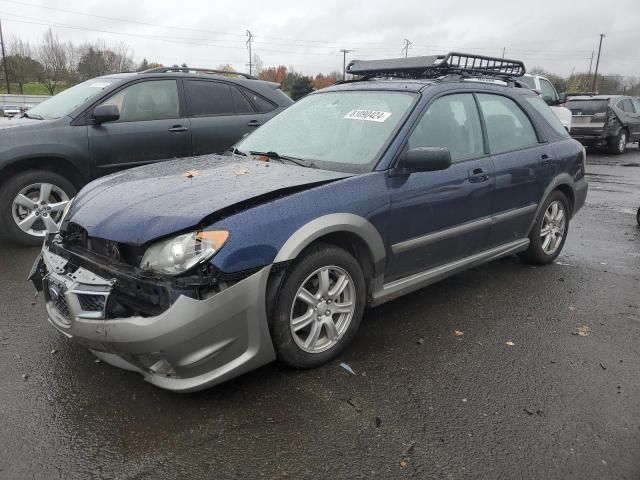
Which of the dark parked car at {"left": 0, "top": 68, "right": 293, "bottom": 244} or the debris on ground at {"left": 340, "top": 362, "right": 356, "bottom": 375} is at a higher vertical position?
the dark parked car at {"left": 0, "top": 68, "right": 293, "bottom": 244}

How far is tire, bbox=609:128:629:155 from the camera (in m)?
16.2

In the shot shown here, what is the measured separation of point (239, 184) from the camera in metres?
3.02

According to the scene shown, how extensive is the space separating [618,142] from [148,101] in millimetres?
15366

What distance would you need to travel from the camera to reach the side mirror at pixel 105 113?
17.8 ft

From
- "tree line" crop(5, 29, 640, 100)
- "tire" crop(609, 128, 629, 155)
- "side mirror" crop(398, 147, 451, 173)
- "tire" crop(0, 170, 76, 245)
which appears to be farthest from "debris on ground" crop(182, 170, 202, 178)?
"tree line" crop(5, 29, 640, 100)

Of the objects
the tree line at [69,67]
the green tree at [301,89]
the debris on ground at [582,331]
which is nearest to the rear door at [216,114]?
the debris on ground at [582,331]

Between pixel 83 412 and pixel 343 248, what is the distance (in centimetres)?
169

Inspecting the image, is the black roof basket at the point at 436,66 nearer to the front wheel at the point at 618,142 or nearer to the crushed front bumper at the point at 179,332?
the crushed front bumper at the point at 179,332

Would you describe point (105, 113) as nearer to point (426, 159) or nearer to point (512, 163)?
point (426, 159)

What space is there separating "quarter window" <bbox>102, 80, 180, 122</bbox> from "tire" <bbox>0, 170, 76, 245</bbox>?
3.21 feet

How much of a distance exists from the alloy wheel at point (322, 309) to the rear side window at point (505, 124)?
74.4 inches

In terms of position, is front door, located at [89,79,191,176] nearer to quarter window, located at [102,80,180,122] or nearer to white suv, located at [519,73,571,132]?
quarter window, located at [102,80,180,122]

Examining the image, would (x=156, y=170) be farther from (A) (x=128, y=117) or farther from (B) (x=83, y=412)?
(A) (x=128, y=117)

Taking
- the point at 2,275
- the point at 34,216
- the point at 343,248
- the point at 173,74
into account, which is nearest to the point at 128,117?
the point at 173,74
